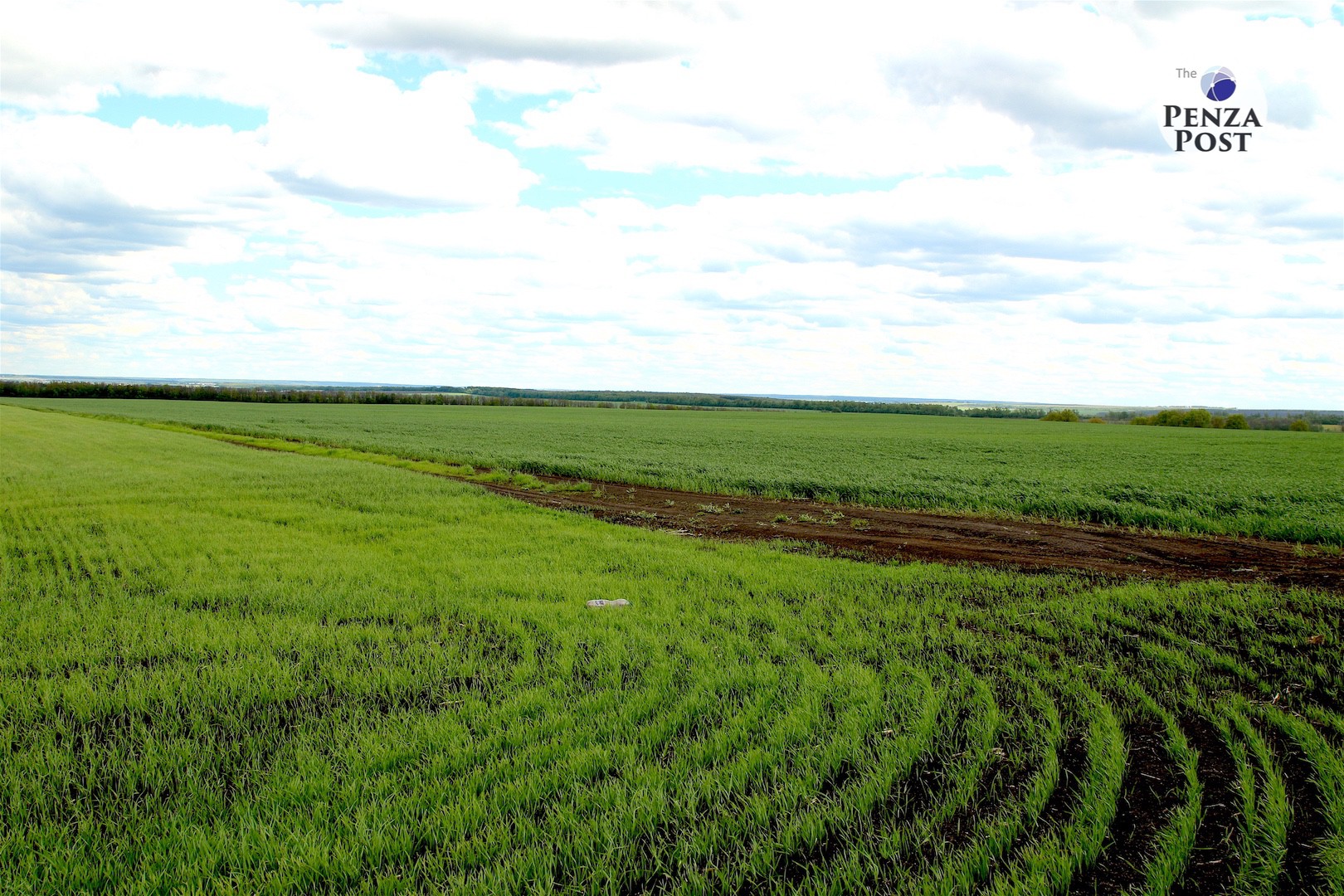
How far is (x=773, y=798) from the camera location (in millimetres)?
4809

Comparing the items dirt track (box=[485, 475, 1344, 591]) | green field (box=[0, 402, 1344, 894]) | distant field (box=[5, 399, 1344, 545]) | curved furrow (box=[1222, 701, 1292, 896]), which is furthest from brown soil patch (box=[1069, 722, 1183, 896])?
distant field (box=[5, 399, 1344, 545])

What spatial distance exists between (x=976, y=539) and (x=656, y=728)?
442 inches

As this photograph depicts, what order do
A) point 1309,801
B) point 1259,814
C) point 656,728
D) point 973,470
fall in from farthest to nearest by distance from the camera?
1. point 973,470
2. point 656,728
3. point 1309,801
4. point 1259,814

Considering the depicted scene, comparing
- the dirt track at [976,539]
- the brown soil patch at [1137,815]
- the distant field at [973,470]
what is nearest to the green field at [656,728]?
the brown soil patch at [1137,815]

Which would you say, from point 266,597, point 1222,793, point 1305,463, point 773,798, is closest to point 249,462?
point 266,597

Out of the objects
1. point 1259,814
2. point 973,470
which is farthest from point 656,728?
point 973,470

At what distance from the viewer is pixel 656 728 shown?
581 cm

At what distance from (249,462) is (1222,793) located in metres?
31.7

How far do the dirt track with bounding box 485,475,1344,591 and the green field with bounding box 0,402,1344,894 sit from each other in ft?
6.13

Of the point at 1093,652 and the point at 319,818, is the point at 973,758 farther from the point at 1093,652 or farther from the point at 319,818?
the point at 319,818

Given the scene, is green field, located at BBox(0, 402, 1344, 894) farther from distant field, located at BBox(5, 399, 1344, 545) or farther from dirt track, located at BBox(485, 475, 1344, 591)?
distant field, located at BBox(5, 399, 1344, 545)

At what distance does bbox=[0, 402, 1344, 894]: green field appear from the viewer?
423 centimetres

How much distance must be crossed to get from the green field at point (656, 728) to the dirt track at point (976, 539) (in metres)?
1.87

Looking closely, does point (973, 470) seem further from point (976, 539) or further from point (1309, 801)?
point (1309, 801)
